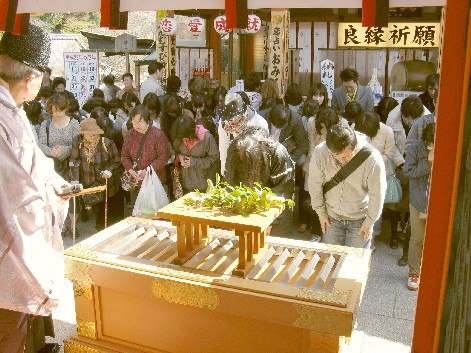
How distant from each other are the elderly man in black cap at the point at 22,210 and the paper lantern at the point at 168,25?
10739 mm

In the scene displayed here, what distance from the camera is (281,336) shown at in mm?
3281

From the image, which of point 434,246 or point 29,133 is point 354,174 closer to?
point 29,133

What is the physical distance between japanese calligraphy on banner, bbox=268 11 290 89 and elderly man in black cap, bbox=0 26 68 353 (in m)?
9.80

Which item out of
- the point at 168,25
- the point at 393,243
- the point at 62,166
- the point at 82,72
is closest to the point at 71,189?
the point at 62,166

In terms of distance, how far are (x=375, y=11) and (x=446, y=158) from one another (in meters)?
2.01

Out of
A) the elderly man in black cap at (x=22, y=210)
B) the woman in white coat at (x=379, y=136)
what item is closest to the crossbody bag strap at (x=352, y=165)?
the woman in white coat at (x=379, y=136)

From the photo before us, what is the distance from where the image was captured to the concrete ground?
466 cm

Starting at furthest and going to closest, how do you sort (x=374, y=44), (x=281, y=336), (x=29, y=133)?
(x=374, y=44) → (x=281, y=336) → (x=29, y=133)

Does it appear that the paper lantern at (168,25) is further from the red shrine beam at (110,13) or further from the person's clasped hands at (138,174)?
the red shrine beam at (110,13)

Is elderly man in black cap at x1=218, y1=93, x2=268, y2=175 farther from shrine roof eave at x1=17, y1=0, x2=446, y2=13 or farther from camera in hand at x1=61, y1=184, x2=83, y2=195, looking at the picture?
camera in hand at x1=61, y1=184, x2=83, y2=195

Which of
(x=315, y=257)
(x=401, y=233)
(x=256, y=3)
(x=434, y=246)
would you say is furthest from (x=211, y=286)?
(x=401, y=233)

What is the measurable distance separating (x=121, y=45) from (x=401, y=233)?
15.2 meters

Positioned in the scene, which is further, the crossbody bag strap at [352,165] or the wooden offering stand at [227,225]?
the crossbody bag strap at [352,165]

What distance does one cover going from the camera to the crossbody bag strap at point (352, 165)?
4609 mm
